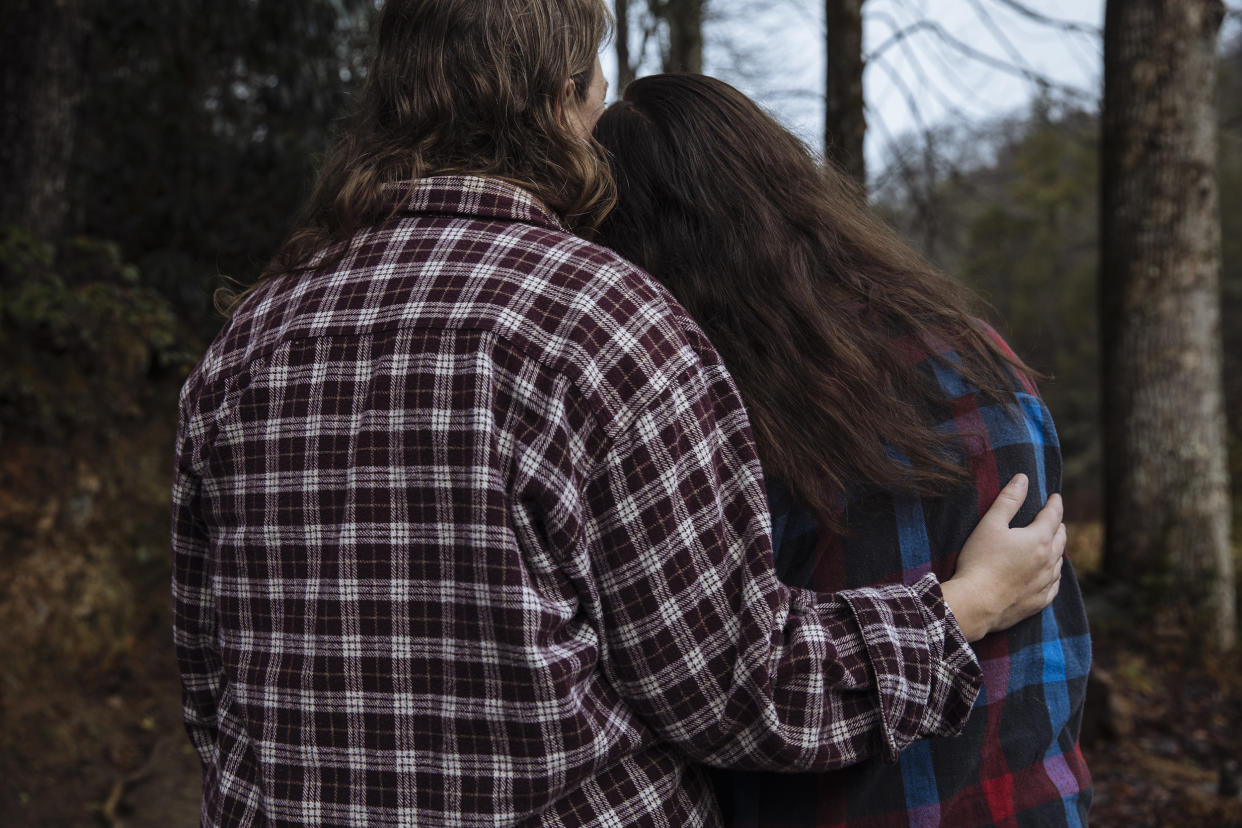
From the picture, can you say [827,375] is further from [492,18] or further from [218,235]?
[218,235]

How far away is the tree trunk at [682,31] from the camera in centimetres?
713

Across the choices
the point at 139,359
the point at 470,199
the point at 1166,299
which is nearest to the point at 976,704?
the point at 470,199

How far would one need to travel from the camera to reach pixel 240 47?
18.9ft

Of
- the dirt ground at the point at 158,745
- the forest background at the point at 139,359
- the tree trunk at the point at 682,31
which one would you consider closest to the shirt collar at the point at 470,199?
the forest background at the point at 139,359

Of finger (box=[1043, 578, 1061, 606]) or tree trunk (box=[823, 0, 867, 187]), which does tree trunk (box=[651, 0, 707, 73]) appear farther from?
finger (box=[1043, 578, 1061, 606])

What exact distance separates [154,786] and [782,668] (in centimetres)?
350

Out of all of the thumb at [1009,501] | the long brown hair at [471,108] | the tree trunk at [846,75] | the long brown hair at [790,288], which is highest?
the tree trunk at [846,75]

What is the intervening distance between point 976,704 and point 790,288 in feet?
2.18

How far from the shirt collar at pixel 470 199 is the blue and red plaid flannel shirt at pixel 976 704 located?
1.80 feet

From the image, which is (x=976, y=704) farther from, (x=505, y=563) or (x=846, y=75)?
(x=846, y=75)

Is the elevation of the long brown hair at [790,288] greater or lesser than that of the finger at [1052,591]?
greater

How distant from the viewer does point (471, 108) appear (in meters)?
1.35

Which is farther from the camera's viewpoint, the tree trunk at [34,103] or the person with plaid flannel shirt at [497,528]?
the tree trunk at [34,103]

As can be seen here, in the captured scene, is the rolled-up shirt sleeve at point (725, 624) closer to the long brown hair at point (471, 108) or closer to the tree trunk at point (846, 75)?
the long brown hair at point (471, 108)
